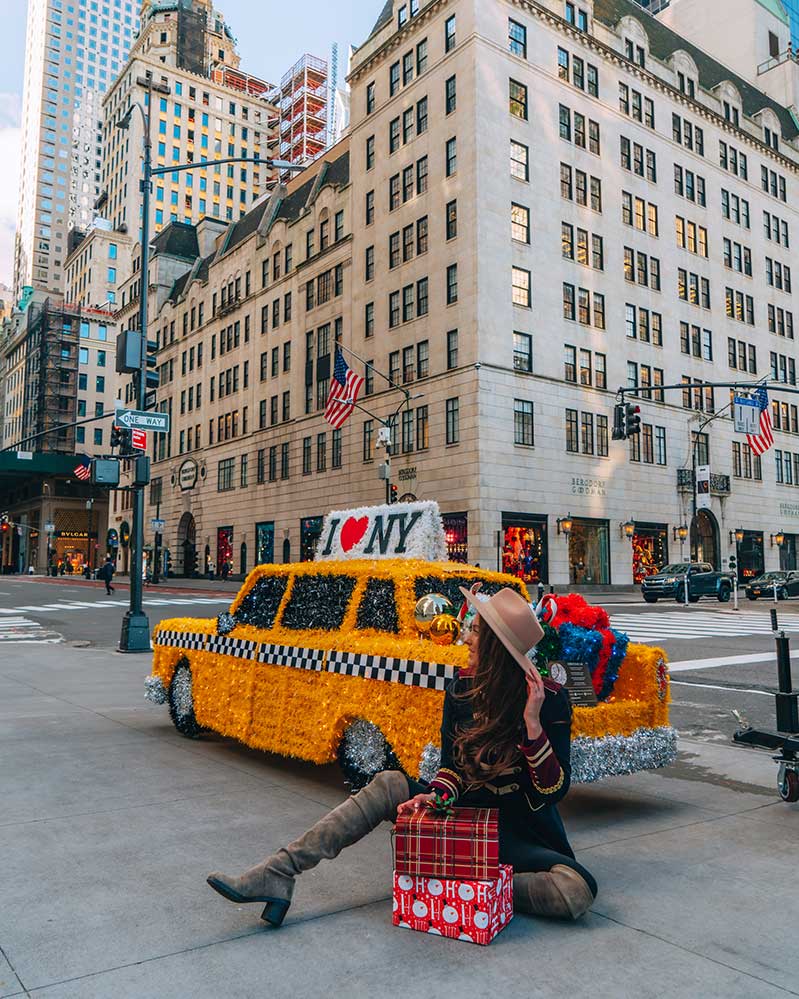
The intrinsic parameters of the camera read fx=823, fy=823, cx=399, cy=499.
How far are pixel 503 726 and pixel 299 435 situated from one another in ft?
158

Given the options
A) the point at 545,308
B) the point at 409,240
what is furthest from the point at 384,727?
the point at 409,240

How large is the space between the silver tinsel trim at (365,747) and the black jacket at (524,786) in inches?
78.5

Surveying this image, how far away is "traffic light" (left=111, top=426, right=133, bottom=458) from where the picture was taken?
16594mm

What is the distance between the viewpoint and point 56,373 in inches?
4267

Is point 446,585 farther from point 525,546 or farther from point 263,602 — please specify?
point 525,546

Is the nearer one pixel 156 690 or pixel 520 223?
pixel 156 690

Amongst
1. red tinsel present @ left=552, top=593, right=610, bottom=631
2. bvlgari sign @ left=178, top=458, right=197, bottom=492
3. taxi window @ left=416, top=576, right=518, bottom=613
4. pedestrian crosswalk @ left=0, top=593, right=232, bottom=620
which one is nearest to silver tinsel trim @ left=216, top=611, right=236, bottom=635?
taxi window @ left=416, top=576, right=518, bottom=613

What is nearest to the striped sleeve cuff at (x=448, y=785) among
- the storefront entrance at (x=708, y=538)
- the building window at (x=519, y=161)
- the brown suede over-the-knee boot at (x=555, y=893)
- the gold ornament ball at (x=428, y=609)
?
the brown suede over-the-knee boot at (x=555, y=893)

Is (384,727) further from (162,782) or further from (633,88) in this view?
(633,88)

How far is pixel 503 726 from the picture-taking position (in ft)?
11.2

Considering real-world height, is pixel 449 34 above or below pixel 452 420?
above

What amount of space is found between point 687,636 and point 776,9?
69729 mm

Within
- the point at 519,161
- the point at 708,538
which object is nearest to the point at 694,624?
the point at 519,161

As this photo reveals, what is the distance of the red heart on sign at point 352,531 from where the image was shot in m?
7.78
